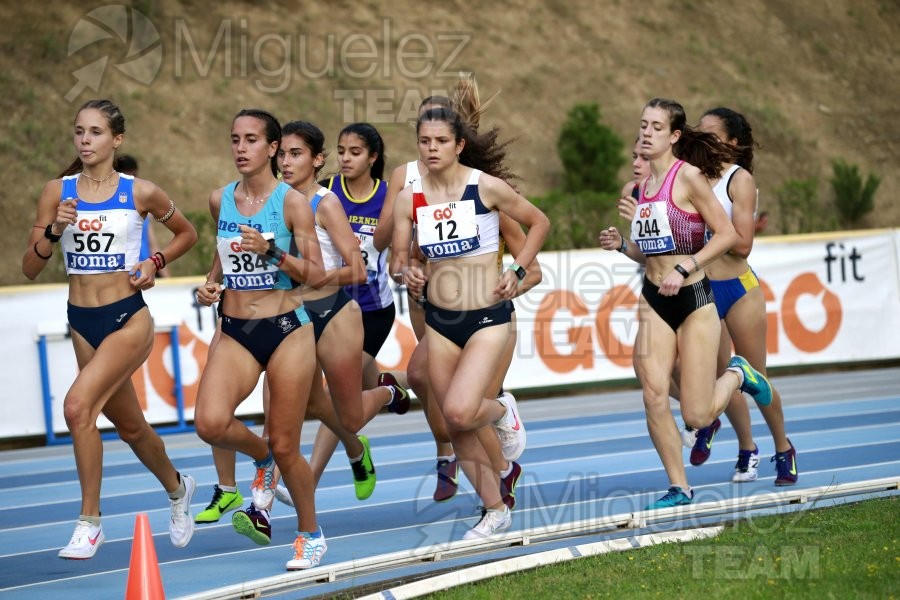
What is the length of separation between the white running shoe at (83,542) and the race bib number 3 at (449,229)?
7.35 feet

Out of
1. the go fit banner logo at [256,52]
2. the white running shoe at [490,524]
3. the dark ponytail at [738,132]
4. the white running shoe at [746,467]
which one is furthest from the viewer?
the go fit banner logo at [256,52]

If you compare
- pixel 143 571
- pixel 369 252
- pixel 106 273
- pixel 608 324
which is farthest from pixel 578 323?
pixel 143 571

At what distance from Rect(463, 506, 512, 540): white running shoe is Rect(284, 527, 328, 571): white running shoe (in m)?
0.82

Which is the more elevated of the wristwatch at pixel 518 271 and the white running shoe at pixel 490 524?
the wristwatch at pixel 518 271

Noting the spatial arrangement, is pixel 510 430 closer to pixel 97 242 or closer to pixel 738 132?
pixel 97 242

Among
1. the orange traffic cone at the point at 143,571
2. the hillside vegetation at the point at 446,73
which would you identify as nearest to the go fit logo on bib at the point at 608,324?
the orange traffic cone at the point at 143,571

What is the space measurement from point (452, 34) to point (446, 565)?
35.5 metres

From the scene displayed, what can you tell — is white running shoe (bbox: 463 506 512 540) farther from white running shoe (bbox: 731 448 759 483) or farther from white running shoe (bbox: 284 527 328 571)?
white running shoe (bbox: 731 448 759 483)

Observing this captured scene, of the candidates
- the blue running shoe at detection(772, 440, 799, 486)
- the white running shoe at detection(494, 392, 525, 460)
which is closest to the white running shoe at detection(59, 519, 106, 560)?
the white running shoe at detection(494, 392, 525, 460)

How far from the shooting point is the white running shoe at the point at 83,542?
242 inches

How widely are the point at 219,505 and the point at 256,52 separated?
30624mm

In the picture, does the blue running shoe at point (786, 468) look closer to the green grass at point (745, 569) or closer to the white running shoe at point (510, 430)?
the green grass at point (745, 569)

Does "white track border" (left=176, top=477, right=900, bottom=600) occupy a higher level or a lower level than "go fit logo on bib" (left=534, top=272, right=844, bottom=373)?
lower

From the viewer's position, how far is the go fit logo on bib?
1364cm
